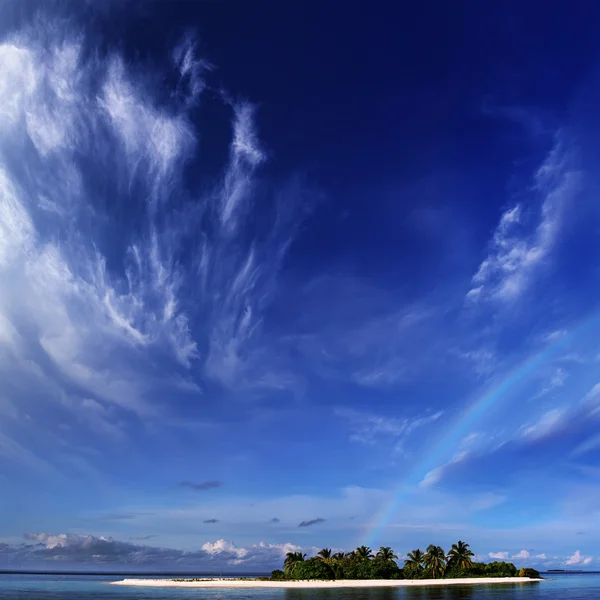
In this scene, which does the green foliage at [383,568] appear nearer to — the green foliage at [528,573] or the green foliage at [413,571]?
the green foliage at [413,571]

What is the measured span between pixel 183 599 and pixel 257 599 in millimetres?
14914

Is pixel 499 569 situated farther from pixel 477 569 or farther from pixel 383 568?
pixel 383 568

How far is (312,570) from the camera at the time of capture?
142500 mm

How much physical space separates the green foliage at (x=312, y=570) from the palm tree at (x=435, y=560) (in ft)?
97.5

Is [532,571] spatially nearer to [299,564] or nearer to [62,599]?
[299,564]

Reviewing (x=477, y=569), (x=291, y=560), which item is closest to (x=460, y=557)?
(x=477, y=569)

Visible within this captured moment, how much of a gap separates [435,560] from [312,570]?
37735mm

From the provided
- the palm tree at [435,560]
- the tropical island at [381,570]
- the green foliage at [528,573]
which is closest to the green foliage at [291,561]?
the tropical island at [381,570]

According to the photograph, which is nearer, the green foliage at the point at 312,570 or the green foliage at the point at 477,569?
the green foliage at the point at 312,570

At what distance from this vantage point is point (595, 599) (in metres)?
103

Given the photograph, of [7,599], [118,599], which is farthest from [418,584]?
[7,599]

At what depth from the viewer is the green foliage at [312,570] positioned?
468 ft

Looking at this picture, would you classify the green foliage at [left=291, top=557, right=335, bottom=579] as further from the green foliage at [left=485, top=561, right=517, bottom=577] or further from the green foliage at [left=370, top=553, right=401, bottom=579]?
the green foliage at [left=485, top=561, right=517, bottom=577]

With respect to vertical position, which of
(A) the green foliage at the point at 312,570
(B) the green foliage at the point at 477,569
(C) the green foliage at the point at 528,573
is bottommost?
(A) the green foliage at the point at 312,570
